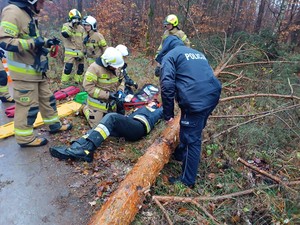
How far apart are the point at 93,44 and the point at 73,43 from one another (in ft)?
1.65

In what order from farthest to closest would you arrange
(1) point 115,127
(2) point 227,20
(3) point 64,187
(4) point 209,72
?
(2) point 227,20, (1) point 115,127, (3) point 64,187, (4) point 209,72

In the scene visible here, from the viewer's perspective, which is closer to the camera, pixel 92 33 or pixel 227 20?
pixel 92 33

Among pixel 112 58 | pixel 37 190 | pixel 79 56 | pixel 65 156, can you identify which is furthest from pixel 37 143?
pixel 79 56

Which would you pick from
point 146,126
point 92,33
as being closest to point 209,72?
point 146,126

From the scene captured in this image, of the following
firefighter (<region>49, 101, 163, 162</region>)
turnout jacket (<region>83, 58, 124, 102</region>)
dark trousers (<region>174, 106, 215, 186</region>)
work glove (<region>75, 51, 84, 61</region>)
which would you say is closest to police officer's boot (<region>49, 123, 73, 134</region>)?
turnout jacket (<region>83, 58, 124, 102</region>)

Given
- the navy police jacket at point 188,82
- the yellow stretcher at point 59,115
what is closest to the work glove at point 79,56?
the yellow stretcher at point 59,115

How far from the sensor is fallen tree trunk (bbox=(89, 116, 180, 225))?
7.16 feet

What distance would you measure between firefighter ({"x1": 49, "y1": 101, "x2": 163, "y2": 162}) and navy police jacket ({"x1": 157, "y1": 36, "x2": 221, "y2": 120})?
3.38ft

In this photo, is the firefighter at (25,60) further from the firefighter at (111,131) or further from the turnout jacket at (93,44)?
the turnout jacket at (93,44)

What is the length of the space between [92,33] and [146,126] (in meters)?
3.58

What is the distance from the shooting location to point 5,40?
3020mm

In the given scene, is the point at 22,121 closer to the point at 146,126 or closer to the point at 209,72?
the point at 146,126

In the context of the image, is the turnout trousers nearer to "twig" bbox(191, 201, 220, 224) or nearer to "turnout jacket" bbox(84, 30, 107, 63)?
"twig" bbox(191, 201, 220, 224)

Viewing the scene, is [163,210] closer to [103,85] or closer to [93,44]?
[103,85]
